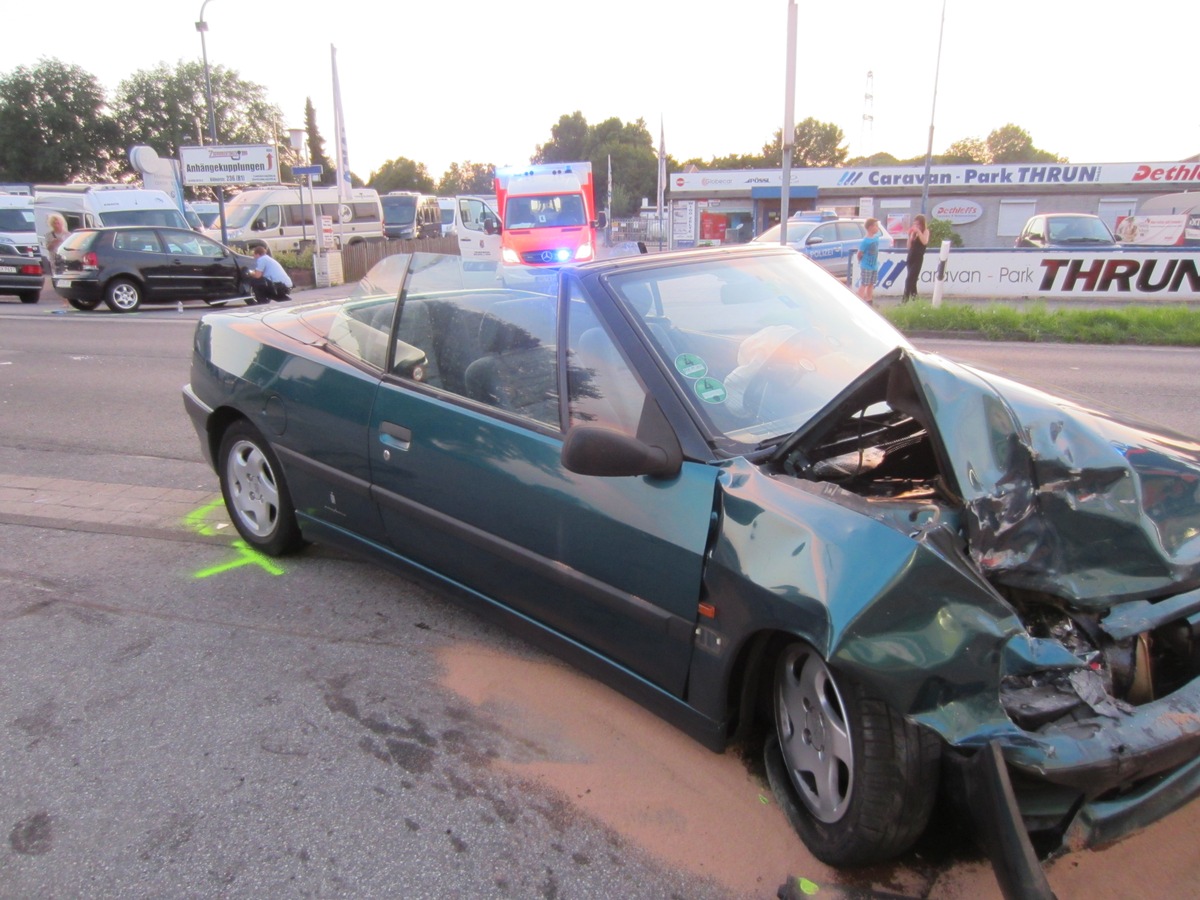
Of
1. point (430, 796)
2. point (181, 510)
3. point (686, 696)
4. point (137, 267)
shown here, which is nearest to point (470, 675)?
point (430, 796)

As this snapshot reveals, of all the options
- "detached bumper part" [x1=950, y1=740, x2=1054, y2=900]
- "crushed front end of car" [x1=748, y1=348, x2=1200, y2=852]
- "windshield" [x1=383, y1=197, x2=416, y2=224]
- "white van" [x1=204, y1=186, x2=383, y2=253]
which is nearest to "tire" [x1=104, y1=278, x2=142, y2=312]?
"white van" [x1=204, y1=186, x2=383, y2=253]

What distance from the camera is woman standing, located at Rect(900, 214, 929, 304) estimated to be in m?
16.1

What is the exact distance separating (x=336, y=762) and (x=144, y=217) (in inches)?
949

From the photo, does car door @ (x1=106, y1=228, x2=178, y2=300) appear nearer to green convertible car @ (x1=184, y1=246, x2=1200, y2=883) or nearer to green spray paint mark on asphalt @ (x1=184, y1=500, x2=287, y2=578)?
green spray paint mark on asphalt @ (x1=184, y1=500, x2=287, y2=578)

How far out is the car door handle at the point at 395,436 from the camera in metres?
3.39

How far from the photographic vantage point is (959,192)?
154 feet

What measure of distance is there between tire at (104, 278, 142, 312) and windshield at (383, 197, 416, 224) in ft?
74.7

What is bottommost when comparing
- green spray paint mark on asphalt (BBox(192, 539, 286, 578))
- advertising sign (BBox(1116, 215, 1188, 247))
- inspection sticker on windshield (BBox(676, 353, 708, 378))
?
green spray paint mark on asphalt (BBox(192, 539, 286, 578))

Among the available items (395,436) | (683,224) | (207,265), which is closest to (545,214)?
(207,265)

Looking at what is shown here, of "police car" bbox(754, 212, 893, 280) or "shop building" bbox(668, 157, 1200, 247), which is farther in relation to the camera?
"shop building" bbox(668, 157, 1200, 247)

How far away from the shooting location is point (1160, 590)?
222 cm

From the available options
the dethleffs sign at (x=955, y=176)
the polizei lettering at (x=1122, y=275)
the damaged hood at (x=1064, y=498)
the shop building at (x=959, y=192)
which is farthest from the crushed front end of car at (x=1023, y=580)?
the dethleffs sign at (x=955, y=176)

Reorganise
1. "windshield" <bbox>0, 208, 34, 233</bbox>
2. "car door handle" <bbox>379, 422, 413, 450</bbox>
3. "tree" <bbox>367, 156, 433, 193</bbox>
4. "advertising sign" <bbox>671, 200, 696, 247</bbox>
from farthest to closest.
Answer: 1. "tree" <bbox>367, 156, 433, 193</bbox>
2. "advertising sign" <bbox>671, 200, 696, 247</bbox>
3. "windshield" <bbox>0, 208, 34, 233</bbox>
4. "car door handle" <bbox>379, 422, 413, 450</bbox>

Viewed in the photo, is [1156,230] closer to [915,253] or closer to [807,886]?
[915,253]
